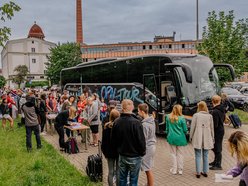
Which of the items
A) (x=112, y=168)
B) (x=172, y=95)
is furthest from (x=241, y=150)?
(x=172, y=95)

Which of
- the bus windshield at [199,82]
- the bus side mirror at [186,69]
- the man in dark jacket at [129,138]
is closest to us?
the man in dark jacket at [129,138]

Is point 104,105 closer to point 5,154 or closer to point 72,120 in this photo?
point 72,120

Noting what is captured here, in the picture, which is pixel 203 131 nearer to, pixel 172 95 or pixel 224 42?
pixel 172 95

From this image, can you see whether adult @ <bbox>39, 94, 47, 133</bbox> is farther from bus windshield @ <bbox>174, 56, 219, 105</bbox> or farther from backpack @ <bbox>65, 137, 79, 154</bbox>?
bus windshield @ <bbox>174, 56, 219, 105</bbox>

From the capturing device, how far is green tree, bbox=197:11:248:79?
2214 cm

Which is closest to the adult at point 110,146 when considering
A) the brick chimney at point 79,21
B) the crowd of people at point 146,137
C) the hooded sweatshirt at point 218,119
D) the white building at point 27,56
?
the crowd of people at point 146,137

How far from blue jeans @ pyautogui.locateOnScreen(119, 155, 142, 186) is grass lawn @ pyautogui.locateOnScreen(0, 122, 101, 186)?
1662 millimetres

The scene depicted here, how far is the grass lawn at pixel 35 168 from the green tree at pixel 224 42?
51.3 feet

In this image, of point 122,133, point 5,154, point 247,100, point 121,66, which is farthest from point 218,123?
point 247,100

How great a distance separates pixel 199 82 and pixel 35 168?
7303 millimetres

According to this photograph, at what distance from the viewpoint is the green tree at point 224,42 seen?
2214 centimetres

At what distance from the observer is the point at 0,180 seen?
719cm

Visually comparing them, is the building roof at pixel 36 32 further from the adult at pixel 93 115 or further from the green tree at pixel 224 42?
the adult at pixel 93 115

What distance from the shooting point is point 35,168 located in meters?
8.27
